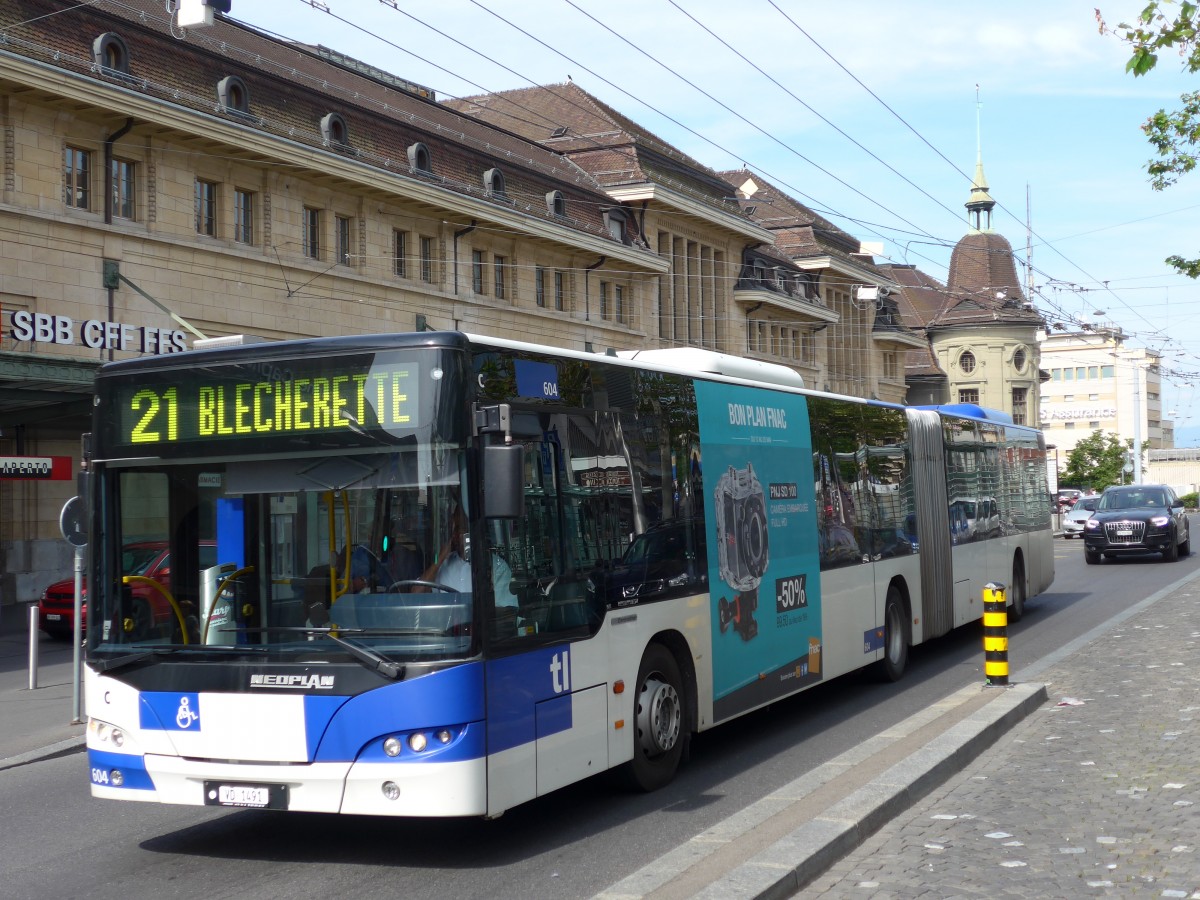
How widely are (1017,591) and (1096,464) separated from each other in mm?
69810

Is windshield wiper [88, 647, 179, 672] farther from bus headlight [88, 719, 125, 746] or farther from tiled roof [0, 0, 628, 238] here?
tiled roof [0, 0, 628, 238]

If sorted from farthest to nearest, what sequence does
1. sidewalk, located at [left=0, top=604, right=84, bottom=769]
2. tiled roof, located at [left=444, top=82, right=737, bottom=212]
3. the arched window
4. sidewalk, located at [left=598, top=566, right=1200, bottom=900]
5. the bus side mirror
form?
tiled roof, located at [left=444, top=82, right=737, bottom=212] < the arched window < sidewalk, located at [left=0, top=604, right=84, bottom=769] < the bus side mirror < sidewalk, located at [left=598, top=566, right=1200, bottom=900]

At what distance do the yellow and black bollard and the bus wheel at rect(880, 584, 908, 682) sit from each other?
166 centimetres

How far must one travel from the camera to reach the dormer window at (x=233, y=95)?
2947 cm

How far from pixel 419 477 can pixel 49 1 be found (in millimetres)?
22582

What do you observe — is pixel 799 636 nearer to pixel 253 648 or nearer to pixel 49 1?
pixel 253 648

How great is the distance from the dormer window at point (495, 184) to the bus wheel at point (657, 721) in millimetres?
29983

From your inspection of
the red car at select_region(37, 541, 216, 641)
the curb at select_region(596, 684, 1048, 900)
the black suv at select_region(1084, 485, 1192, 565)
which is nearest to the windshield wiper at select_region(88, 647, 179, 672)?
the red car at select_region(37, 541, 216, 641)

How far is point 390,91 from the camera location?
130ft

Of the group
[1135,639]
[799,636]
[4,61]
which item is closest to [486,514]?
[799,636]

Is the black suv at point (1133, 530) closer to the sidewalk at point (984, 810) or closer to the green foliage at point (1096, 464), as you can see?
the sidewalk at point (984, 810)

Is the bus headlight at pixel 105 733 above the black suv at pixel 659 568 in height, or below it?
below

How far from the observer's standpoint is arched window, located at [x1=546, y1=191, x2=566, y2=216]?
4147 cm

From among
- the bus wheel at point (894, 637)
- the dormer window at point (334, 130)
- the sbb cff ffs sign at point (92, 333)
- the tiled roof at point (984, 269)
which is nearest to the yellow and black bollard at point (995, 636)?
the bus wheel at point (894, 637)
